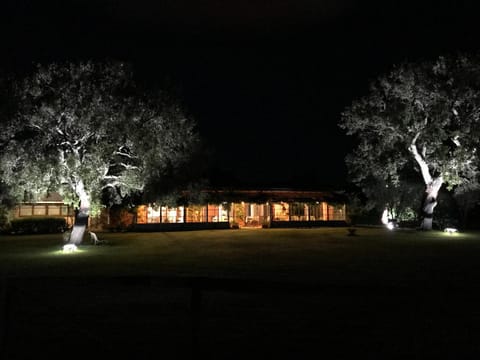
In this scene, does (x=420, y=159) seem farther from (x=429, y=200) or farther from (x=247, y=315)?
(x=247, y=315)

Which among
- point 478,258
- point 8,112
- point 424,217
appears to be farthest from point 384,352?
point 424,217

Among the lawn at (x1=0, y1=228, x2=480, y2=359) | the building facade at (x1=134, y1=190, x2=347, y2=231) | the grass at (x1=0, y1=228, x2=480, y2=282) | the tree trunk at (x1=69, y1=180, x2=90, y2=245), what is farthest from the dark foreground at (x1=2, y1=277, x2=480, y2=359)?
the building facade at (x1=134, y1=190, x2=347, y2=231)

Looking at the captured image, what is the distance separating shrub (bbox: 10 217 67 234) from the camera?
35.8 m

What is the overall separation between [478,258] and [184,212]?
83.6 feet

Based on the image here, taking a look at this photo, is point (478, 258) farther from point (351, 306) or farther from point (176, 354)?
point (176, 354)

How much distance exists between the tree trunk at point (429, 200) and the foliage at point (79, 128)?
812 inches

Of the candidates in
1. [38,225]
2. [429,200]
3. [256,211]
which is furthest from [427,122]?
[38,225]

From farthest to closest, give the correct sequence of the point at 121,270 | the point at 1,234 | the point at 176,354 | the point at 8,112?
the point at 1,234 → the point at 8,112 → the point at 121,270 → the point at 176,354

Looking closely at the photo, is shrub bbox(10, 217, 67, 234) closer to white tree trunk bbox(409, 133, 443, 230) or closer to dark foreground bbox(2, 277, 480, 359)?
white tree trunk bbox(409, 133, 443, 230)

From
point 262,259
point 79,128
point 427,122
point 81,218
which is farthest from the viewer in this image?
point 427,122

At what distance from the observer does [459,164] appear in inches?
1278

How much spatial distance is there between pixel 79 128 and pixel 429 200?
24.7 metres

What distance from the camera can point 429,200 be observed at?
117 ft

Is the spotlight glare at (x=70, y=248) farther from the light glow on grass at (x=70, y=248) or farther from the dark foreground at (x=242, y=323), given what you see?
the dark foreground at (x=242, y=323)
